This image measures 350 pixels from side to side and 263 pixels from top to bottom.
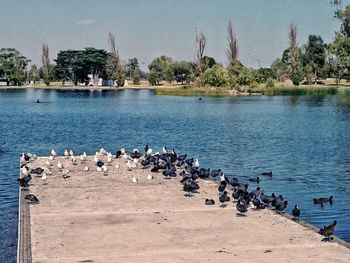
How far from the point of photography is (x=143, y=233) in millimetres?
15211

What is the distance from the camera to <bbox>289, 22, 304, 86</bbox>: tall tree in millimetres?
130625

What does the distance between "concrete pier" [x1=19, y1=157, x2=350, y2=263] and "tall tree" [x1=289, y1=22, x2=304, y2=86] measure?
4423 inches

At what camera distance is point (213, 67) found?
116875 millimetres

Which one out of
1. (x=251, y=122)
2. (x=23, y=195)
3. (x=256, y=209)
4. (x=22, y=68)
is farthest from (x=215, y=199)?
(x=22, y=68)

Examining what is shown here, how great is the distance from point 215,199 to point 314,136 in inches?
1076

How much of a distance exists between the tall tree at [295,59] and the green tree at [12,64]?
78.2 meters

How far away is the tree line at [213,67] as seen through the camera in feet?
379

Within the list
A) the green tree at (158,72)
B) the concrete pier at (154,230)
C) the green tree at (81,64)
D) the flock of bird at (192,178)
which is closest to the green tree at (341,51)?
the green tree at (158,72)

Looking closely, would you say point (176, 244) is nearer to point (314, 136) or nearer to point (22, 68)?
point (314, 136)

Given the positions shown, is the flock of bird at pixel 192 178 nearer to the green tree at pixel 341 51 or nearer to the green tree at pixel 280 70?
the green tree at pixel 341 51

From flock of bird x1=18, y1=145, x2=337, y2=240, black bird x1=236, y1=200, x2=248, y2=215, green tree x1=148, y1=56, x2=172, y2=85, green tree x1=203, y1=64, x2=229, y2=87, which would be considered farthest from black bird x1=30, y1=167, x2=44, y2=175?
green tree x1=148, y1=56, x2=172, y2=85

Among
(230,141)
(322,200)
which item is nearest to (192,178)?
(322,200)

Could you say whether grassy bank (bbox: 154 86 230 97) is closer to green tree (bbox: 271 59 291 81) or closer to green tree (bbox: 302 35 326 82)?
green tree (bbox: 271 59 291 81)

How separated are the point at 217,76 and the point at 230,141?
75.1 metres
